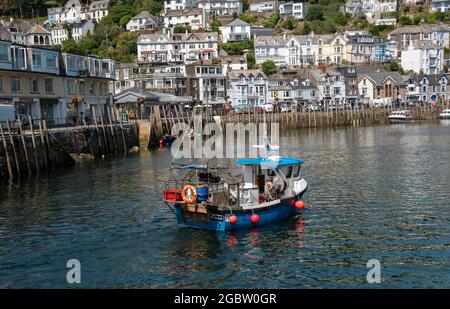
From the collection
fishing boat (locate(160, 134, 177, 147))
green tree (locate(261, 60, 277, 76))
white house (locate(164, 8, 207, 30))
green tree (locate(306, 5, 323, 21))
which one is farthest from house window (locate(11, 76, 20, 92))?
green tree (locate(306, 5, 323, 21))

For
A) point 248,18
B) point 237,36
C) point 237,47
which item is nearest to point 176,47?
point 237,47

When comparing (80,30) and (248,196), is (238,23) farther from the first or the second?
(248,196)

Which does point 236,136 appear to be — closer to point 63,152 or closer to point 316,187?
point 63,152

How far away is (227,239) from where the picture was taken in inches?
1090

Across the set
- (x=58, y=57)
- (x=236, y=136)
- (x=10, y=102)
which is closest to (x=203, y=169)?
(x=10, y=102)

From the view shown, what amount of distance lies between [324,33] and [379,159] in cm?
13342

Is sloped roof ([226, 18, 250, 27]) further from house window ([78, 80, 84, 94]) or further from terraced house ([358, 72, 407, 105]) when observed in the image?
house window ([78, 80, 84, 94])

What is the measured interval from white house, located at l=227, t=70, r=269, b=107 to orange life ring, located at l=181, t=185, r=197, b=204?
10193 centimetres

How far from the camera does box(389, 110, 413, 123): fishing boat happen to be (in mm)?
121375

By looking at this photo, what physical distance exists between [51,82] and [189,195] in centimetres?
4878

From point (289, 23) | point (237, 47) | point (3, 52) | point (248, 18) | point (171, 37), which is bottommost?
point (3, 52)

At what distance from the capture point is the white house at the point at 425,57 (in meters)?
162

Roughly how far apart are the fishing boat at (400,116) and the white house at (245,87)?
2861 cm
